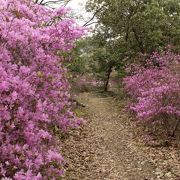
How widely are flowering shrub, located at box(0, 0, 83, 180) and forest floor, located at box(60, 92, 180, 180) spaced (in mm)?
2756

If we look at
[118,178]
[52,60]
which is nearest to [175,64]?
[118,178]

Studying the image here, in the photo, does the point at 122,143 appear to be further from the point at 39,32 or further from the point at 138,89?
the point at 39,32

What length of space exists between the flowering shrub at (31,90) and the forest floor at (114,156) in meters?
2.76

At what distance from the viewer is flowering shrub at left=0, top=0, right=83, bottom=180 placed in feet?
16.1

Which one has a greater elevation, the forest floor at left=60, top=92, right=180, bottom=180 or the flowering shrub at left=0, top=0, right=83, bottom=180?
the flowering shrub at left=0, top=0, right=83, bottom=180

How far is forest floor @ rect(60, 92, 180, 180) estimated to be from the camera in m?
8.70

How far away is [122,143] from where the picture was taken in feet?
37.4

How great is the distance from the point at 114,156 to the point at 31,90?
17.6ft

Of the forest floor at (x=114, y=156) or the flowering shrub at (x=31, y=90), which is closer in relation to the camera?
the flowering shrub at (x=31, y=90)

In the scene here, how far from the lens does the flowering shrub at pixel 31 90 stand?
4902 mm

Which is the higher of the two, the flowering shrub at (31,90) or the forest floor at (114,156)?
the flowering shrub at (31,90)

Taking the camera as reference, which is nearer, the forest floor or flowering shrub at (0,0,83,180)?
flowering shrub at (0,0,83,180)

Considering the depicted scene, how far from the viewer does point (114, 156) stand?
10.1m

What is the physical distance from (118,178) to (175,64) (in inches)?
252
